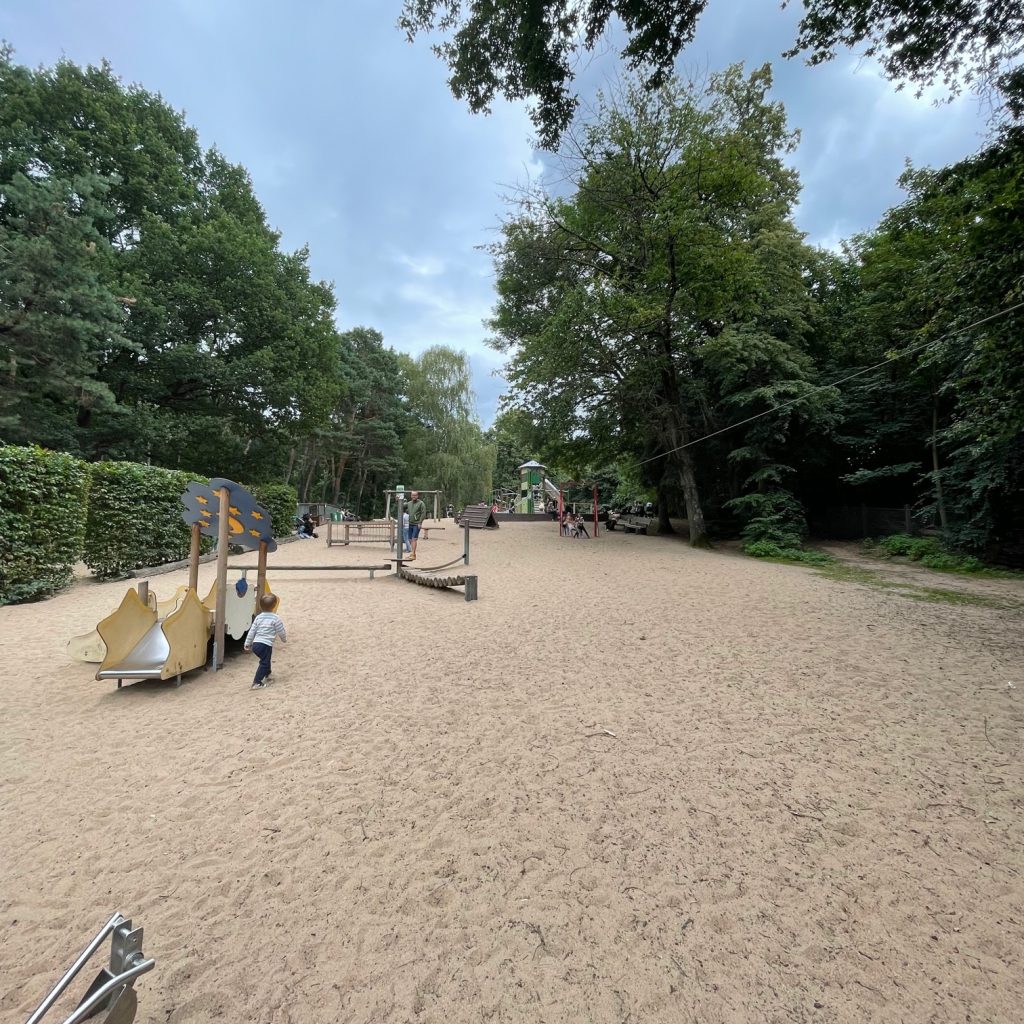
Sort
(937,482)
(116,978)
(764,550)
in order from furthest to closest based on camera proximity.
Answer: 1. (764,550)
2. (937,482)
3. (116,978)

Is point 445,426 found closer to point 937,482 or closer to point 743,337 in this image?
point 743,337

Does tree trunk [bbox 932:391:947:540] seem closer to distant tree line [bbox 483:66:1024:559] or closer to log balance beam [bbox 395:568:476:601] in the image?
distant tree line [bbox 483:66:1024:559]

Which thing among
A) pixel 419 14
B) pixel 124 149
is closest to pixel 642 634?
pixel 419 14

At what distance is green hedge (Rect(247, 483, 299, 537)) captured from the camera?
59.9ft

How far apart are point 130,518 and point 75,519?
161 centimetres

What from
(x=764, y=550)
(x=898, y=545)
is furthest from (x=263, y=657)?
(x=898, y=545)

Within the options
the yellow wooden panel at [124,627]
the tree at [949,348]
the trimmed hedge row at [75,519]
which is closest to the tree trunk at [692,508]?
the tree at [949,348]

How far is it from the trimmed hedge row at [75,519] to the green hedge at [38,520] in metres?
0.01

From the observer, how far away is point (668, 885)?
7.66 feet

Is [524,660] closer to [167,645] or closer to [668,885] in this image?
[668,885]

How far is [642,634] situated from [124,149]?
26.5 meters

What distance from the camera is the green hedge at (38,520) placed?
7.28 metres

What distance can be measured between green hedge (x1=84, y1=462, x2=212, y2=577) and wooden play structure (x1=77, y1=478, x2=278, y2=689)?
206 inches

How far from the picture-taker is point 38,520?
25.3 ft
